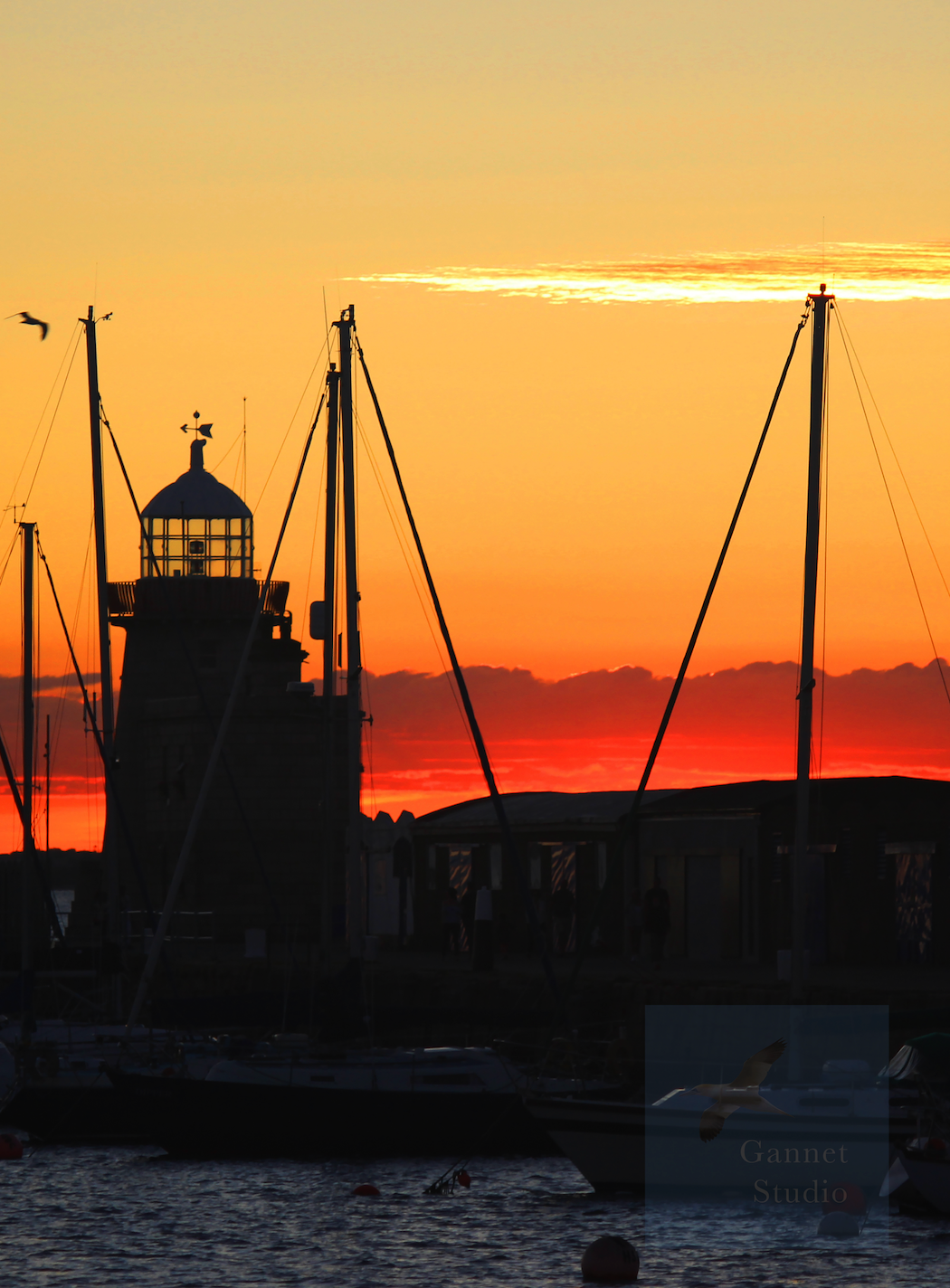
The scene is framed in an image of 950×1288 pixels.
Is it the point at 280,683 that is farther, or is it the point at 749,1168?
the point at 280,683

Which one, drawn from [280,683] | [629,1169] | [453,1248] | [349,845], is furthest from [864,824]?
[280,683]

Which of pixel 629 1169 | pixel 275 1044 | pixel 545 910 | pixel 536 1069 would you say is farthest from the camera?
pixel 545 910

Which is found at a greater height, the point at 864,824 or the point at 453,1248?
the point at 864,824

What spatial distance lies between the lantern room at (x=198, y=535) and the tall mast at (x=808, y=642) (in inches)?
1310

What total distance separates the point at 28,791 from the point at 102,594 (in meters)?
6.18

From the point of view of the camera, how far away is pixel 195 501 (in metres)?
60.8

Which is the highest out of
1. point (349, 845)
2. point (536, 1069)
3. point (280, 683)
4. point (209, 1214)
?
point (280, 683)

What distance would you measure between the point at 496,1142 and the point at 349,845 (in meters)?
5.21

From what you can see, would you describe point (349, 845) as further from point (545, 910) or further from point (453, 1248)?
point (545, 910)

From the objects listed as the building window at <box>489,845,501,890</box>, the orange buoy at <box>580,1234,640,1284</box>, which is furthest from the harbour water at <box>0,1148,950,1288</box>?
the building window at <box>489,845,501,890</box>

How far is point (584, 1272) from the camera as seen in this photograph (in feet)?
72.3

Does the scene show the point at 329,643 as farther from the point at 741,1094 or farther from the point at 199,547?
the point at 199,547

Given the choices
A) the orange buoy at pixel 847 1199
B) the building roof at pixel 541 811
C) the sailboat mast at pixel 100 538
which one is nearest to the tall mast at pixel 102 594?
the sailboat mast at pixel 100 538

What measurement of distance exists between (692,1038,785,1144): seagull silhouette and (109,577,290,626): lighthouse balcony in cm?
3516
